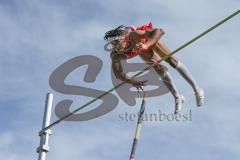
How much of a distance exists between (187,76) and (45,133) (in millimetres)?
2740

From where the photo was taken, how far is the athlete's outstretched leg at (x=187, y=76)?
33.1 ft

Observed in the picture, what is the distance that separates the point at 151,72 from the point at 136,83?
1.07 feet

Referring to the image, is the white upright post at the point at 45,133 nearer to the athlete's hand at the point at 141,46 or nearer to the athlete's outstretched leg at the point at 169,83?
the athlete's outstretched leg at the point at 169,83

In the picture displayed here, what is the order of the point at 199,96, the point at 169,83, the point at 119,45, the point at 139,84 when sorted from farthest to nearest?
the point at 139,84, the point at 169,83, the point at 119,45, the point at 199,96

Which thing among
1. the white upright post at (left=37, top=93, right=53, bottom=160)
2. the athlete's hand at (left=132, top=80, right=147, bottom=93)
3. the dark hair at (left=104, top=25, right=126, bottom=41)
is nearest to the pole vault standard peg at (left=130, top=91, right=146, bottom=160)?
the athlete's hand at (left=132, top=80, right=147, bottom=93)

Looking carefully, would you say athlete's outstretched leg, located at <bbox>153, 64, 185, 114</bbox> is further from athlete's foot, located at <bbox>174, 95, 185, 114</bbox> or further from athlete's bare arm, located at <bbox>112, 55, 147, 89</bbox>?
athlete's bare arm, located at <bbox>112, 55, 147, 89</bbox>

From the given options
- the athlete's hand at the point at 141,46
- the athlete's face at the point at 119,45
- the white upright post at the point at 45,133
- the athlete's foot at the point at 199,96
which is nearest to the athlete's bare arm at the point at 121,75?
the athlete's face at the point at 119,45

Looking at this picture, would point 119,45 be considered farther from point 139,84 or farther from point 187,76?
point 187,76

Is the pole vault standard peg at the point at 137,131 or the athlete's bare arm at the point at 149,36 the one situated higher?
the athlete's bare arm at the point at 149,36

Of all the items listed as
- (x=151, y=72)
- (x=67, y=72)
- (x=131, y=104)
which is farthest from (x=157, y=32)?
(x=67, y=72)

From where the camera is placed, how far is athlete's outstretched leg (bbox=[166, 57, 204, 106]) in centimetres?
1010

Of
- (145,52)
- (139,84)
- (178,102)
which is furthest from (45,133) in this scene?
(178,102)

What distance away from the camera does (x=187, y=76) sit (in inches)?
400

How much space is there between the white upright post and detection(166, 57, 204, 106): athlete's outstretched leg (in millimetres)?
2491
